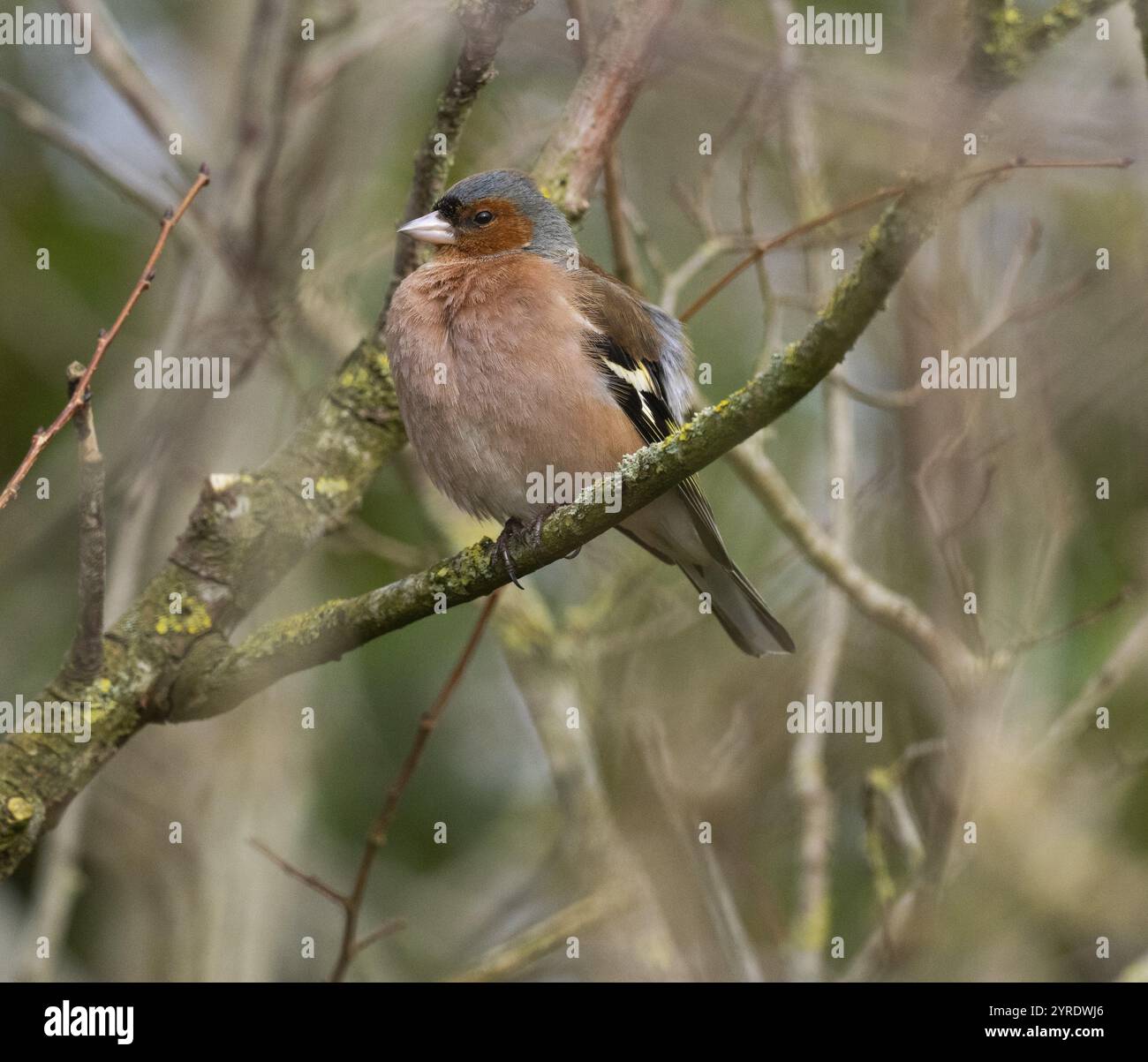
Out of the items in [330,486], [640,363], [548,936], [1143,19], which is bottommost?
[548,936]

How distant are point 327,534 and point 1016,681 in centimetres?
346

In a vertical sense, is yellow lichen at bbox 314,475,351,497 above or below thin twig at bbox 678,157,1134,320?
below

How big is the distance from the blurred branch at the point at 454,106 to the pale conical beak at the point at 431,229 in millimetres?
47

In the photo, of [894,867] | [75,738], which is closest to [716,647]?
[894,867]

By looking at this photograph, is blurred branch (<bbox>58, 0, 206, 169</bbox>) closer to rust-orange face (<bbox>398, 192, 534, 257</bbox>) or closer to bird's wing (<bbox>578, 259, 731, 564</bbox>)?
rust-orange face (<bbox>398, 192, 534, 257</bbox>)

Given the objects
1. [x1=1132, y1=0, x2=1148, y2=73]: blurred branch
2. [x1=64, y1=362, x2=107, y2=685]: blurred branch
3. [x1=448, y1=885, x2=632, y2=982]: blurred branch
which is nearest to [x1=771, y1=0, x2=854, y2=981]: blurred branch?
[x1=448, y1=885, x2=632, y2=982]: blurred branch

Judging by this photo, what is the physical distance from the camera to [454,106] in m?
4.82

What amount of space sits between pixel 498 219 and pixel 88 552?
2.70 metres

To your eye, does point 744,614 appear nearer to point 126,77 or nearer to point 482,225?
point 482,225

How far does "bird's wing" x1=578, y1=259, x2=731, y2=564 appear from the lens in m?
5.54

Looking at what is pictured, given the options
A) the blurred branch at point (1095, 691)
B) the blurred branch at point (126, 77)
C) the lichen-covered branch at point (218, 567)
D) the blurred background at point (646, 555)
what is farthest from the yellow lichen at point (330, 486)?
the blurred branch at point (1095, 691)

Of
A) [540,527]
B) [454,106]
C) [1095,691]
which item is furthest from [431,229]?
[1095,691]

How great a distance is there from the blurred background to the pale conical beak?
0.78 meters
